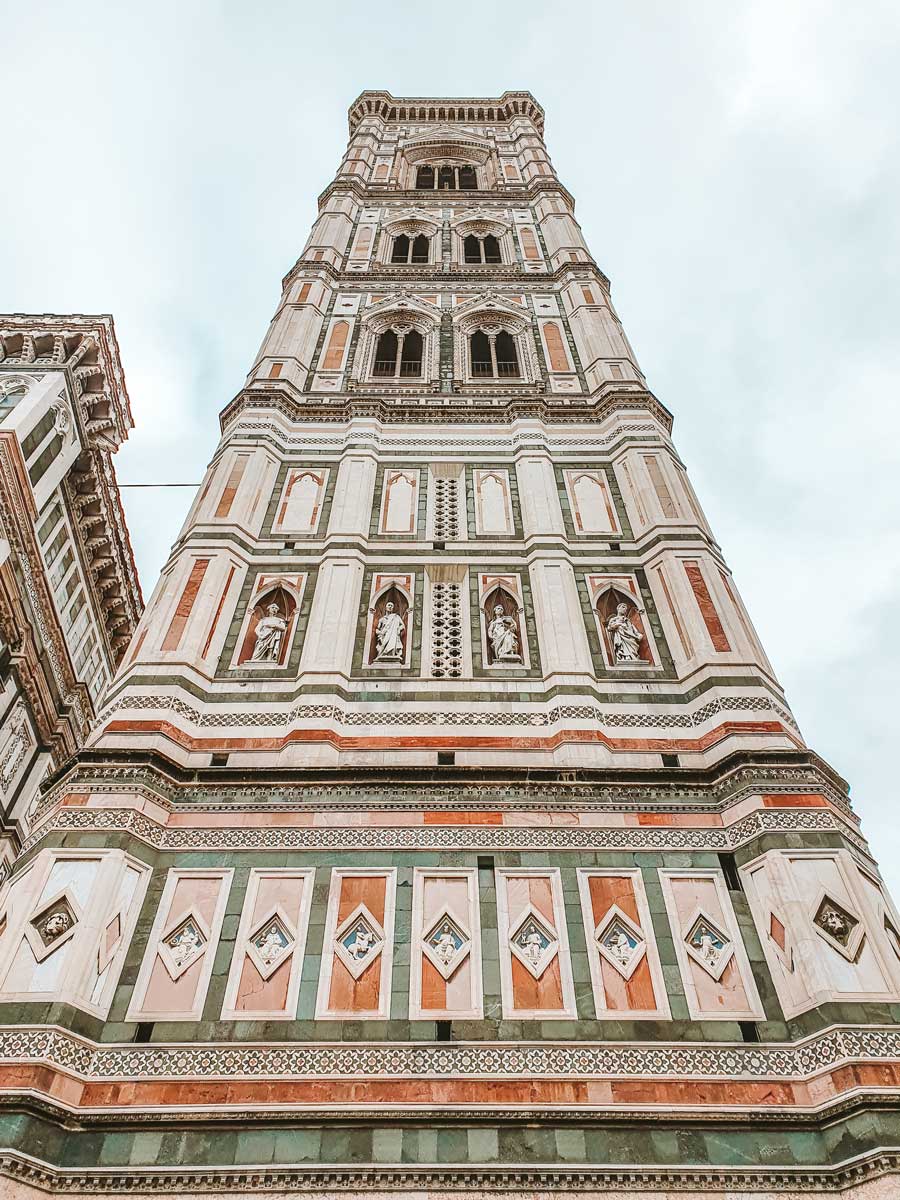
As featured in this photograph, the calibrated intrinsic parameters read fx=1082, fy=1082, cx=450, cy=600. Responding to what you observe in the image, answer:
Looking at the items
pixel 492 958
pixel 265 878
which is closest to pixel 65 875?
pixel 265 878

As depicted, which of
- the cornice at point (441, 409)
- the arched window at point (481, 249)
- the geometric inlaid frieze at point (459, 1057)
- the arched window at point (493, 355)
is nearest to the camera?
the geometric inlaid frieze at point (459, 1057)

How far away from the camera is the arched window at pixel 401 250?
17502mm

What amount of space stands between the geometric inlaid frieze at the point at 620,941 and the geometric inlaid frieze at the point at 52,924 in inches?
114

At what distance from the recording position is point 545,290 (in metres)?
15.8

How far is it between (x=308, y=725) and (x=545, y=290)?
1009 cm

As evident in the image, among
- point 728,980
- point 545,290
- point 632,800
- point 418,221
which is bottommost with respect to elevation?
point 728,980

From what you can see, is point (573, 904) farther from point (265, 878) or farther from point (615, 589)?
point (615, 589)

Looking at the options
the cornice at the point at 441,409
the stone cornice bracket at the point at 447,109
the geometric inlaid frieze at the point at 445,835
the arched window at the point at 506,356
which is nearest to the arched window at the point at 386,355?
the arched window at the point at 506,356

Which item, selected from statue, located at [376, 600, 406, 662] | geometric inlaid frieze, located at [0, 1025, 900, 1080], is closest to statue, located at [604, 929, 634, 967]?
geometric inlaid frieze, located at [0, 1025, 900, 1080]

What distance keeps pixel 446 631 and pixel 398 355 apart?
6.13 metres

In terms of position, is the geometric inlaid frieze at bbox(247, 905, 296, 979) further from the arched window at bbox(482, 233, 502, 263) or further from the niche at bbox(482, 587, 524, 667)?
the arched window at bbox(482, 233, 502, 263)

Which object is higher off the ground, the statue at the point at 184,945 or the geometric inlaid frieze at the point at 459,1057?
the statue at the point at 184,945

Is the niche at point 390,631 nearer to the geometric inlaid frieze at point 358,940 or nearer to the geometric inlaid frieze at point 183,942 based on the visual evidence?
the geometric inlaid frieze at point 358,940

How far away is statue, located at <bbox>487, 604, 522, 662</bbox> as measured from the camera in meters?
8.50
